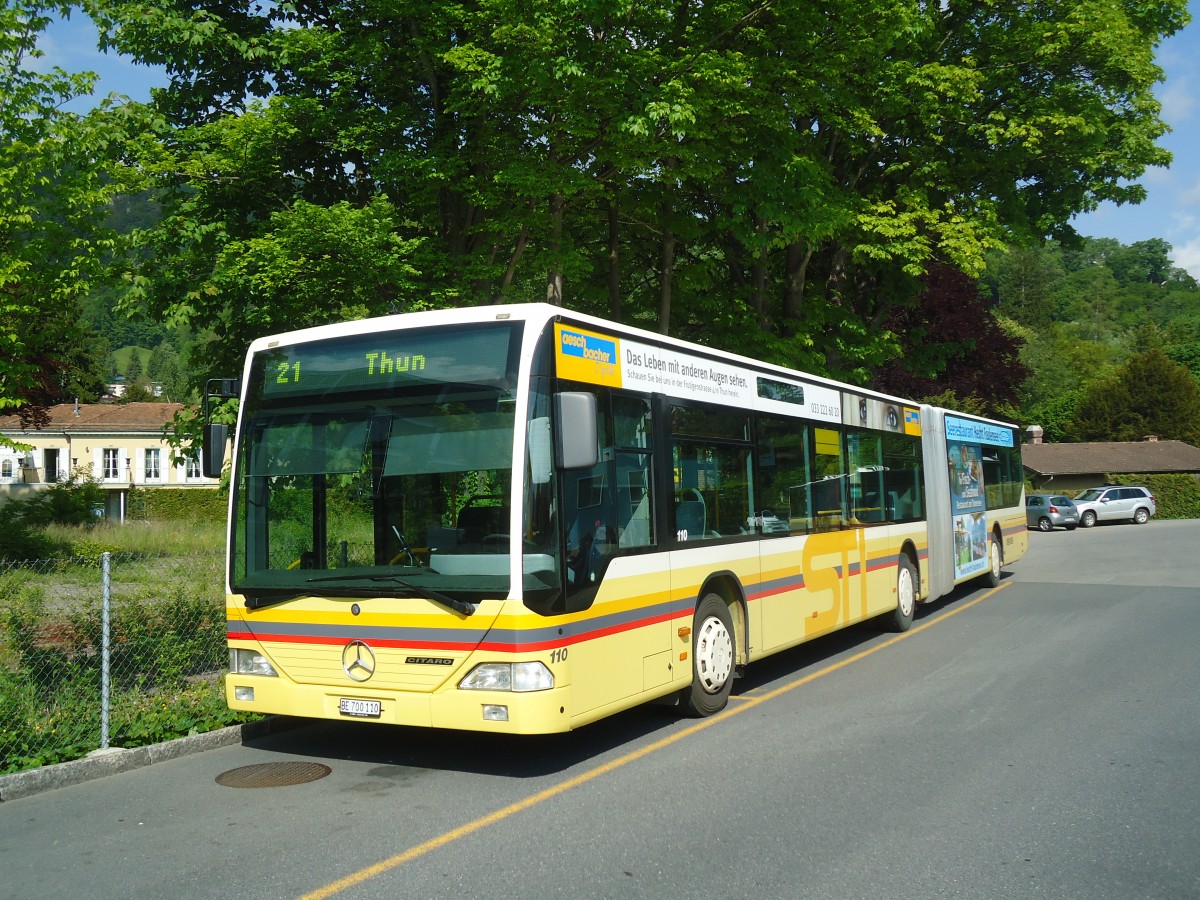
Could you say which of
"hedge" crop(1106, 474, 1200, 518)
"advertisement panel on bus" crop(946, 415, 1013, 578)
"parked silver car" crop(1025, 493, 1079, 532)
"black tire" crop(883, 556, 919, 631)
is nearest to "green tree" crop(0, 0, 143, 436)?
"black tire" crop(883, 556, 919, 631)

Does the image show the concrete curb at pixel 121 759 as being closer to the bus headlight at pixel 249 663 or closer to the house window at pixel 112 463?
the bus headlight at pixel 249 663

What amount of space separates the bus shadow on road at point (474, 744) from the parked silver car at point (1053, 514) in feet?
143

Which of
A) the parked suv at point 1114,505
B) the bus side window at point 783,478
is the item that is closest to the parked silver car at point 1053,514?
the parked suv at point 1114,505

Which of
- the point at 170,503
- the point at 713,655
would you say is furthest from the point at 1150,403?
the point at 713,655

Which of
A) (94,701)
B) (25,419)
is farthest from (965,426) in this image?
(25,419)

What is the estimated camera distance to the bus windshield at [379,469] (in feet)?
22.8

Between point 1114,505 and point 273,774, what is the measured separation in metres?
51.9

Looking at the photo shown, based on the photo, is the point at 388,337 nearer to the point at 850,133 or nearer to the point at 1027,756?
the point at 1027,756

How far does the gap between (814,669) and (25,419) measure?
25202 millimetres

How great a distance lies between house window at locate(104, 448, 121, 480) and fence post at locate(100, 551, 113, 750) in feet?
228

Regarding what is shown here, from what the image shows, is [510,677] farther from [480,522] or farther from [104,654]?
[104,654]

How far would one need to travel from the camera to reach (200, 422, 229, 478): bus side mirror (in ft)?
26.1

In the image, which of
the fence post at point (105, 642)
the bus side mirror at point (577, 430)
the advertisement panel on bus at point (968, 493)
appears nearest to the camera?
the bus side mirror at point (577, 430)

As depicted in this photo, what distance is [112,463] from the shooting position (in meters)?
71.7
